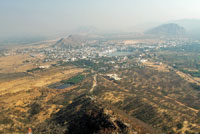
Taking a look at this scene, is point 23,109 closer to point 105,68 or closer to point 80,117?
point 80,117

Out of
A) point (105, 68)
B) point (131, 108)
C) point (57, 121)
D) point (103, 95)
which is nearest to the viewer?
point (57, 121)

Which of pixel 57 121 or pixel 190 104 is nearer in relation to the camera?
pixel 57 121

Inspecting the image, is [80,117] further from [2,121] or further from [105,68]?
[105,68]

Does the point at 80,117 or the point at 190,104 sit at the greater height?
the point at 80,117

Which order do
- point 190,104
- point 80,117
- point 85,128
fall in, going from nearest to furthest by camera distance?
point 85,128 → point 80,117 → point 190,104

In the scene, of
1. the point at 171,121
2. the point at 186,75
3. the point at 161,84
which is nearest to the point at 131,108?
the point at 171,121

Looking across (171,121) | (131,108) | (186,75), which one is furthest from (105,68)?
(171,121)

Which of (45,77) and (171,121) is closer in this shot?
(171,121)

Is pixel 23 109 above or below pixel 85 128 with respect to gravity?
below

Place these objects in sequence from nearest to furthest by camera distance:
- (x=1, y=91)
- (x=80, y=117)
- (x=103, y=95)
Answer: (x=80, y=117) < (x=103, y=95) < (x=1, y=91)

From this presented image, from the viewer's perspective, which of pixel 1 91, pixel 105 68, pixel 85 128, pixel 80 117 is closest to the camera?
pixel 85 128
